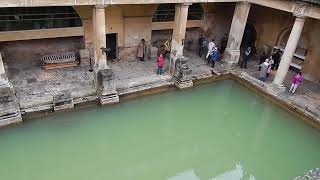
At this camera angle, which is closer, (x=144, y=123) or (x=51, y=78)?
(x=144, y=123)

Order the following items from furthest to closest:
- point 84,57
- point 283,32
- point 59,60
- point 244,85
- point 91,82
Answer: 1. point 283,32
2. point 244,85
3. point 84,57
4. point 59,60
5. point 91,82

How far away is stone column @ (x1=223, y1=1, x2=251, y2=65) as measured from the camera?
13.7 metres

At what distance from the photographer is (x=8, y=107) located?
32.3ft

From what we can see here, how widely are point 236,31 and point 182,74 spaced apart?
3712 mm

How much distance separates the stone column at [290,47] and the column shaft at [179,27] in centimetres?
425

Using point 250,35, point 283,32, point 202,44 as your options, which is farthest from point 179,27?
point 250,35

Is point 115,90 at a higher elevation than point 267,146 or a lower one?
higher

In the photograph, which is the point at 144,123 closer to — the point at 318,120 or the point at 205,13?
the point at 318,120

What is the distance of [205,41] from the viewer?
1544 centimetres

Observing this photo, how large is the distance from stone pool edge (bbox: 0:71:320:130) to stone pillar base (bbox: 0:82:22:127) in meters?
0.21

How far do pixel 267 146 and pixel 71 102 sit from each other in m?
7.08

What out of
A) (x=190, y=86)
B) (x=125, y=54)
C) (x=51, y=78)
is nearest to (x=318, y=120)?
(x=190, y=86)

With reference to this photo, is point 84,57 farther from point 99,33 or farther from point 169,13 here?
point 169,13

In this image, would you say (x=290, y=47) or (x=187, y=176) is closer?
(x=187, y=176)
